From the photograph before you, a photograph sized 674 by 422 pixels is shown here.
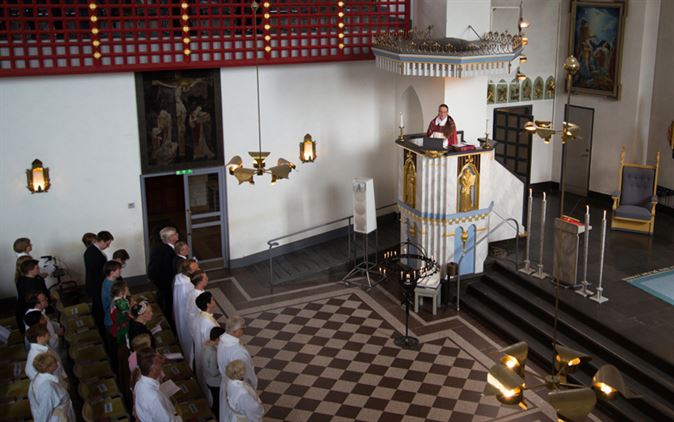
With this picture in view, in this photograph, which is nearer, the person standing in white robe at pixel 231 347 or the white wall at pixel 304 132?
the person standing in white robe at pixel 231 347

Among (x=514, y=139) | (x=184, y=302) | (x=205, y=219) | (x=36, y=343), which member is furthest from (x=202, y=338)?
(x=514, y=139)

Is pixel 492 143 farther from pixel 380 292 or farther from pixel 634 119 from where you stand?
pixel 634 119

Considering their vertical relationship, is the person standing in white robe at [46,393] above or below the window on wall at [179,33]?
→ below

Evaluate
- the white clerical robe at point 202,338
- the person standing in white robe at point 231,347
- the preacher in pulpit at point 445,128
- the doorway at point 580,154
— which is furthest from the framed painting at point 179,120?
the doorway at point 580,154

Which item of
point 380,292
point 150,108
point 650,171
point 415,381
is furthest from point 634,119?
point 150,108

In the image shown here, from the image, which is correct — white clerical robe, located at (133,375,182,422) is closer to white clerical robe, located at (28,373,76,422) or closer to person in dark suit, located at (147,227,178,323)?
white clerical robe, located at (28,373,76,422)

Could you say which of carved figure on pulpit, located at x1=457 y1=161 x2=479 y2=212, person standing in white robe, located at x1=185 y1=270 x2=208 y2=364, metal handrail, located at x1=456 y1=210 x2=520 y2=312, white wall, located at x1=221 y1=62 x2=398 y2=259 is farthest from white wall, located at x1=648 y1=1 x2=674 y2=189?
person standing in white robe, located at x1=185 y1=270 x2=208 y2=364

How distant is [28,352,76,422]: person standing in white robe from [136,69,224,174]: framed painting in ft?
19.1

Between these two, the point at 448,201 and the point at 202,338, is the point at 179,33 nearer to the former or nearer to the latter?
the point at 448,201

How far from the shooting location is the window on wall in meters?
12.2

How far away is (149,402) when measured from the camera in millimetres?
7805

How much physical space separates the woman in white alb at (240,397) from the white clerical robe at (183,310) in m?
2.43

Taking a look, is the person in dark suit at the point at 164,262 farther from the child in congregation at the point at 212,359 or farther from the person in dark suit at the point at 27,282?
the child in congregation at the point at 212,359

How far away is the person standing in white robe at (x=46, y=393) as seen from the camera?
8.05m
